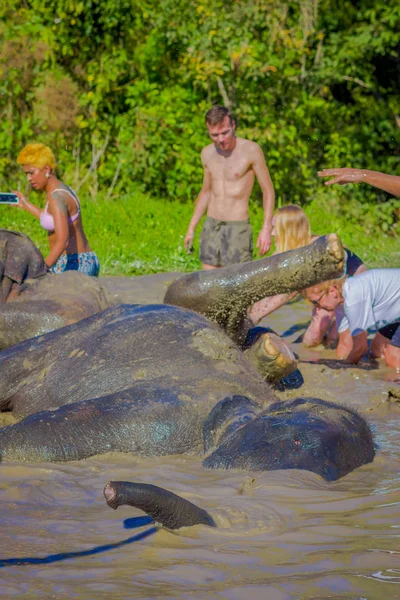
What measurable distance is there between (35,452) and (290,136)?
11160mm

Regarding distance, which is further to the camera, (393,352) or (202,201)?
(202,201)

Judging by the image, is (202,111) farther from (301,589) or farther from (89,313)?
(301,589)

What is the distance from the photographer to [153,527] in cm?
304

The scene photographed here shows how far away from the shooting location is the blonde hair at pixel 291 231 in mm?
7254

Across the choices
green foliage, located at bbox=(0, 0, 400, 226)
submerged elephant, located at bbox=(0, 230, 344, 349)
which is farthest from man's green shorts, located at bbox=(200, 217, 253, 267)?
green foliage, located at bbox=(0, 0, 400, 226)

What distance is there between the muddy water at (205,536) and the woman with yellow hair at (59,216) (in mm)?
3470

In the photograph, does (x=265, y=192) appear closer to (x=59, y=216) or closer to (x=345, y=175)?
(x=59, y=216)

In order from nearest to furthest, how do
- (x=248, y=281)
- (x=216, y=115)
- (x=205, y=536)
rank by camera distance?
(x=205, y=536) < (x=248, y=281) < (x=216, y=115)

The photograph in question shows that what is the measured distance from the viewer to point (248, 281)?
503 centimetres

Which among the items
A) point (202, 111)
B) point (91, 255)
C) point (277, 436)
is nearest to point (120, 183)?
point (202, 111)

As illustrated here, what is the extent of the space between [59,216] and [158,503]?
467 cm

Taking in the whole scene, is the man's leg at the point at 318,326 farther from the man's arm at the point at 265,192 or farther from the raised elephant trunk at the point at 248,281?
the raised elephant trunk at the point at 248,281

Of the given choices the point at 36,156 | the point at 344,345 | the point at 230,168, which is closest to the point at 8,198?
the point at 36,156

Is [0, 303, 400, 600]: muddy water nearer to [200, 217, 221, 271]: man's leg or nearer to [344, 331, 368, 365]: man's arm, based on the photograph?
[344, 331, 368, 365]: man's arm
